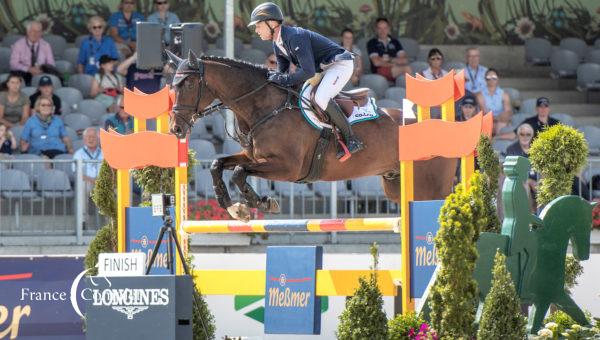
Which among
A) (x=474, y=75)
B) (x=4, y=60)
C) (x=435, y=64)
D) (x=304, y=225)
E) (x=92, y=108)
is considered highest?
(x=4, y=60)

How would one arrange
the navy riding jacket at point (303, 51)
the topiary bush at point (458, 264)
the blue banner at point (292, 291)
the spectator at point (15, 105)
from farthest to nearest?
the spectator at point (15, 105) → the navy riding jacket at point (303, 51) → the blue banner at point (292, 291) → the topiary bush at point (458, 264)

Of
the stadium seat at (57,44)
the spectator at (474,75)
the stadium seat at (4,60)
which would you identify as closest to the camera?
the spectator at (474,75)

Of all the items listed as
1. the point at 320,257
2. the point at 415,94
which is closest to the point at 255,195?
the point at 320,257

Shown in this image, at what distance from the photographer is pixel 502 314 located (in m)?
7.16

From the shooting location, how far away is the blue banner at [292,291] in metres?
8.92

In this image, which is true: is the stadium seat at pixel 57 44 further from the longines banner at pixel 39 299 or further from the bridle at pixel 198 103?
the bridle at pixel 198 103

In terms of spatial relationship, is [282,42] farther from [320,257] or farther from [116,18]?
[116,18]

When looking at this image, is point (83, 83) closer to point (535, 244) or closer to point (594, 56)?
point (594, 56)

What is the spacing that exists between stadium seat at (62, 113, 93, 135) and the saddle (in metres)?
5.17

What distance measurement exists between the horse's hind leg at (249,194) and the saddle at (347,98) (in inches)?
31.8

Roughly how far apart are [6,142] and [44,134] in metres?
0.45

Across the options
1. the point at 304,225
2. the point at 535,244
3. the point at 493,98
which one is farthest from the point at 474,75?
the point at 535,244

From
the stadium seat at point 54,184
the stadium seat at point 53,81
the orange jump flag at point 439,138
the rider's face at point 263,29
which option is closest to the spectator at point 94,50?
the stadium seat at point 53,81

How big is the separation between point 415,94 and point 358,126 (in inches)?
43.3
